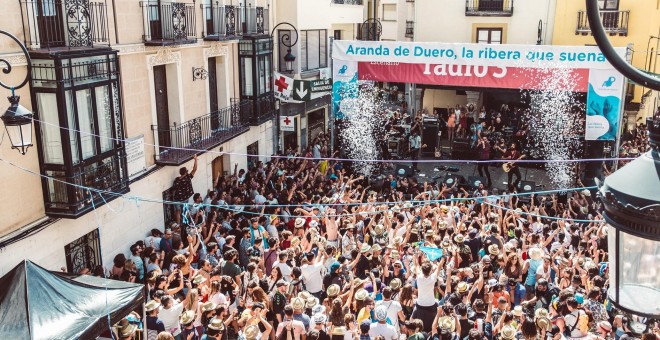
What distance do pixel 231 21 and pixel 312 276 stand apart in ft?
32.6

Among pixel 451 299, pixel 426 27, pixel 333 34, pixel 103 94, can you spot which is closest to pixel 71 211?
pixel 103 94

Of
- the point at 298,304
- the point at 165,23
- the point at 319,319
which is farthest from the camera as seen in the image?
the point at 165,23

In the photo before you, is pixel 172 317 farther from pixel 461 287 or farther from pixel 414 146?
pixel 414 146

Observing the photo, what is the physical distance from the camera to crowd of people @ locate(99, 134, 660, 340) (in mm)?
7699

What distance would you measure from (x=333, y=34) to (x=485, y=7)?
634cm

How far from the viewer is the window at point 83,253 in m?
11.1

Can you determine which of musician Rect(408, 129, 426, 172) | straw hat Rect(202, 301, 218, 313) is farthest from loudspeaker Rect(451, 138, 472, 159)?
straw hat Rect(202, 301, 218, 313)

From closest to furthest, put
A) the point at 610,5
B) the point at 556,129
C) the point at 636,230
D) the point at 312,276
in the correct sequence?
the point at 636,230 → the point at 312,276 → the point at 556,129 → the point at 610,5

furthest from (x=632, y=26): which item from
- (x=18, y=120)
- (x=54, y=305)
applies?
(x=54, y=305)

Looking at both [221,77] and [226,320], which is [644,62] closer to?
[221,77]

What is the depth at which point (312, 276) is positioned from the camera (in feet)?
30.8

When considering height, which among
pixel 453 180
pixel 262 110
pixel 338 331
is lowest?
pixel 453 180

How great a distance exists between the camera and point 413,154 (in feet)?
67.7

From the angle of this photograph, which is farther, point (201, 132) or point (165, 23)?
point (201, 132)
